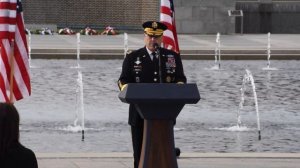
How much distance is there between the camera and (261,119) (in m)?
18.2

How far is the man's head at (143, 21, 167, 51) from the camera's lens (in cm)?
1027

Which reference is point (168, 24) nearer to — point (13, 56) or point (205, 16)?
point (13, 56)

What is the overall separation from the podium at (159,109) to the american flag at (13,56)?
3.31m

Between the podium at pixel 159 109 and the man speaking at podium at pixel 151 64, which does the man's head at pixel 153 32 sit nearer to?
the man speaking at podium at pixel 151 64

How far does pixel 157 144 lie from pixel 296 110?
34.9ft

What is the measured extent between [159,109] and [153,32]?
1.48m

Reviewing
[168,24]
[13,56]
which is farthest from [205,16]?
[13,56]

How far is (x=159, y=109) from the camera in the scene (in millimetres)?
9008

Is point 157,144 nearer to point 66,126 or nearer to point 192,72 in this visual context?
point 66,126

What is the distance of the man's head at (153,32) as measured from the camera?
10.3m

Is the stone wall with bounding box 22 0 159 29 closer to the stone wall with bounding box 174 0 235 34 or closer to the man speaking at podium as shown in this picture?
the stone wall with bounding box 174 0 235 34

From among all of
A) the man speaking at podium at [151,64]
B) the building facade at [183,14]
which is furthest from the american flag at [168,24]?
the building facade at [183,14]

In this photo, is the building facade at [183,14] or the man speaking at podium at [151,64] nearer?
the man speaking at podium at [151,64]

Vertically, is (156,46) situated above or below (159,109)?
above
